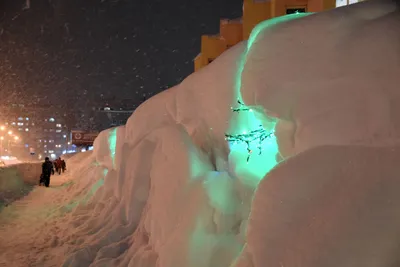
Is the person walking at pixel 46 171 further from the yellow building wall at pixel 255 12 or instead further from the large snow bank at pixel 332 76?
the large snow bank at pixel 332 76

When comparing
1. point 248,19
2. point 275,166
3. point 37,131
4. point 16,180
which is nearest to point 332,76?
point 275,166

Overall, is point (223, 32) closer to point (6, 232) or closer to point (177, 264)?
point (6, 232)

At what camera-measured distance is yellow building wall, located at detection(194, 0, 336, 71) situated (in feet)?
46.0

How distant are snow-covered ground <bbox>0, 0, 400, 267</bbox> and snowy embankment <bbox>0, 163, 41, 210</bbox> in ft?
19.8

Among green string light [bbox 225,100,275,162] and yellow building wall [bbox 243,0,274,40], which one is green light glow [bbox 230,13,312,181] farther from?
yellow building wall [bbox 243,0,274,40]

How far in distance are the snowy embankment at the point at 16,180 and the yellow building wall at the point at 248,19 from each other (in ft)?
38.0

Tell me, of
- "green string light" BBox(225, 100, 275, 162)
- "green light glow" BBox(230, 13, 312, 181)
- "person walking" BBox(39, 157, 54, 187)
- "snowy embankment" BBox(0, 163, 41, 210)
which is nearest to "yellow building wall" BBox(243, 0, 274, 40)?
"green light glow" BBox(230, 13, 312, 181)

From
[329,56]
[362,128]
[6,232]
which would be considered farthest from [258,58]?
[6,232]

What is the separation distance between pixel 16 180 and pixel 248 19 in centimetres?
1317

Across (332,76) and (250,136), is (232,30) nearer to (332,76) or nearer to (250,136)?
(250,136)

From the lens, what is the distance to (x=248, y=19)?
15828 millimetres

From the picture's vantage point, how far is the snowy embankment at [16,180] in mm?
13391

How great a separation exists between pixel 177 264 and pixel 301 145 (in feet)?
7.86

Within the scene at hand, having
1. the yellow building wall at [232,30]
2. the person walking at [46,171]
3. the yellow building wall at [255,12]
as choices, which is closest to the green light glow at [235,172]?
the yellow building wall at [255,12]
